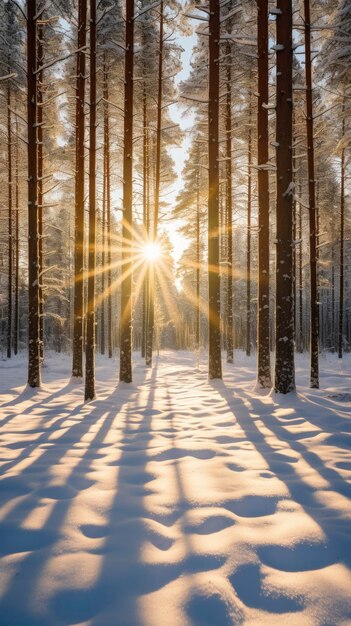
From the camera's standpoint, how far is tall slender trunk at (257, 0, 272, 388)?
299 inches

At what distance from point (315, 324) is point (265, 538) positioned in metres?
7.05

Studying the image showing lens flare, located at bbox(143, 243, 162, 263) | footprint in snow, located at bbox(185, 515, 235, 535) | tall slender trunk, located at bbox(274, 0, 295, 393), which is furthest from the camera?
lens flare, located at bbox(143, 243, 162, 263)

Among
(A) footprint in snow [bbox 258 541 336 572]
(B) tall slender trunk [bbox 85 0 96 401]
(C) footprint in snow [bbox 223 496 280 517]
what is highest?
(B) tall slender trunk [bbox 85 0 96 401]

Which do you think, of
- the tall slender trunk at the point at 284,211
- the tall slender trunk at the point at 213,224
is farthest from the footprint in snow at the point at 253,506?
the tall slender trunk at the point at 213,224

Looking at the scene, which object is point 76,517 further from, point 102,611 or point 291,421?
point 291,421

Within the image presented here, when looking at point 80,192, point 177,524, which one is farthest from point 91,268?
point 177,524

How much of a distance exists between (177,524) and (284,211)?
5.83 m

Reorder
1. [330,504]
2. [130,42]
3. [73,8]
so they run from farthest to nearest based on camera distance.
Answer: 1. [73,8]
2. [130,42]
3. [330,504]

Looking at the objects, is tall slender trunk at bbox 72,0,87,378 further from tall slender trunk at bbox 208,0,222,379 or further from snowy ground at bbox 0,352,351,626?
snowy ground at bbox 0,352,351,626

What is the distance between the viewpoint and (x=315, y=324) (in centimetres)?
830

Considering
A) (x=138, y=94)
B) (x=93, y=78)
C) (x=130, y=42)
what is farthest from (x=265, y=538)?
(x=138, y=94)

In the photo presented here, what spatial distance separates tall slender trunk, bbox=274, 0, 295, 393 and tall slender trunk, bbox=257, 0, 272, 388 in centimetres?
126

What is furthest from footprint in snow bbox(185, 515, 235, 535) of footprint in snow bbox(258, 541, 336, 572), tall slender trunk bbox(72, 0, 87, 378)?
tall slender trunk bbox(72, 0, 87, 378)

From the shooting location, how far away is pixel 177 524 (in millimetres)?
2223
